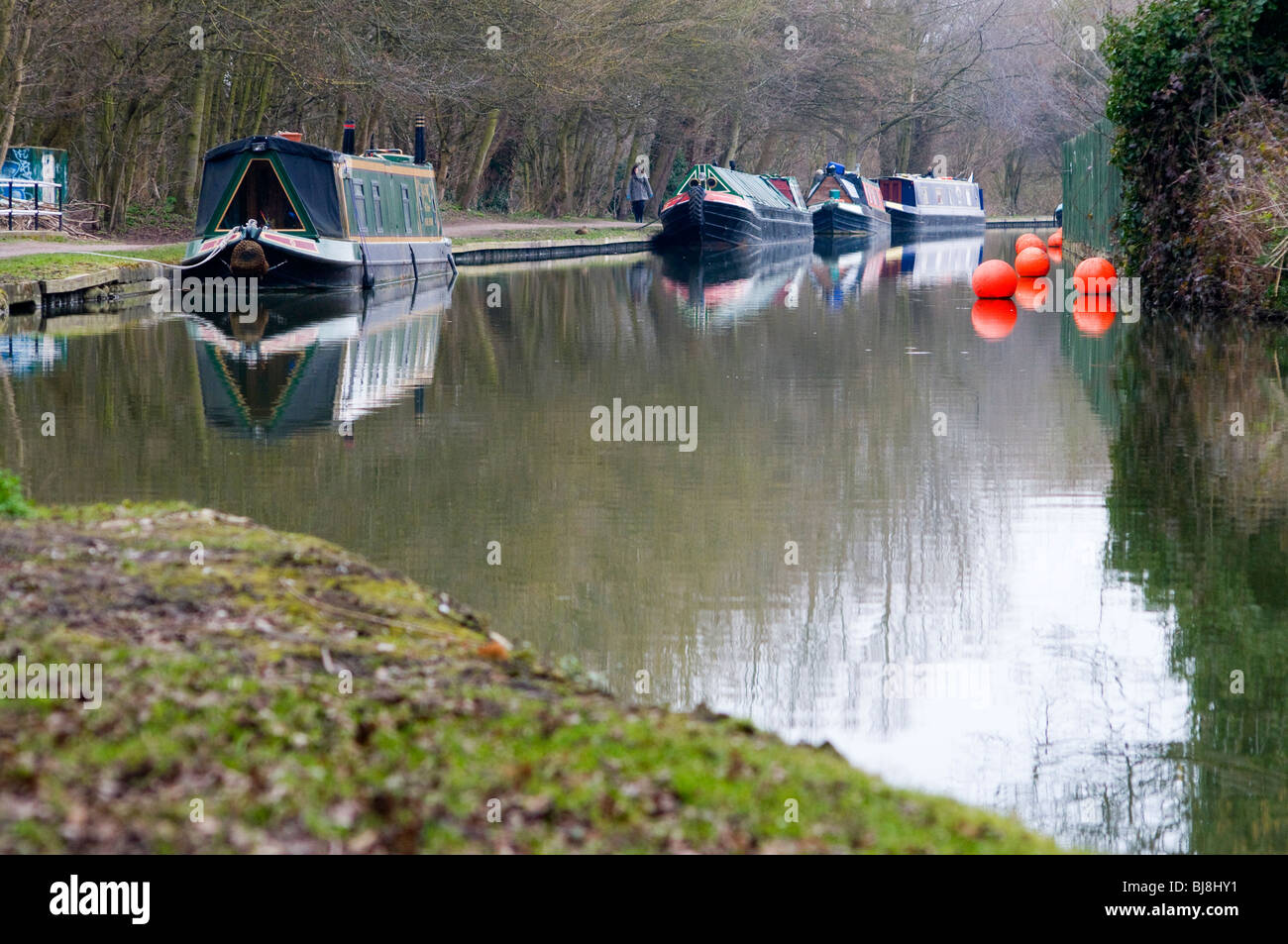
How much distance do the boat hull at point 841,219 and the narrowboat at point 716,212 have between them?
22.4 ft

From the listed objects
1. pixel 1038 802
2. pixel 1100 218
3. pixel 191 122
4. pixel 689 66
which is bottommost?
pixel 1038 802

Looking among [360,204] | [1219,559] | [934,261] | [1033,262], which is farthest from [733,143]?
[1219,559]

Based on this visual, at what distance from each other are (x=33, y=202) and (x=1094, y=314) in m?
17.5

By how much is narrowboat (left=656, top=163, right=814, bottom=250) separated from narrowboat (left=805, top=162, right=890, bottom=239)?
22.8 feet

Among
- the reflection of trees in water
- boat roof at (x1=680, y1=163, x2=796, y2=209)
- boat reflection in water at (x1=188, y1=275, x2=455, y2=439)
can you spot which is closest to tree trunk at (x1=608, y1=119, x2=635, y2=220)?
boat roof at (x1=680, y1=163, x2=796, y2=209)

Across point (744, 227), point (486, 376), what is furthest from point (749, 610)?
point (744, 227)

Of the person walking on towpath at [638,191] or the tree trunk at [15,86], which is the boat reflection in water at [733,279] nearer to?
the person walking on towpath at [638,191]

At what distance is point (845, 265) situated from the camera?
3628 centimetres

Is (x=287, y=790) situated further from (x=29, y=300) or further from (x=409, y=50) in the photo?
(x=409, y=50)

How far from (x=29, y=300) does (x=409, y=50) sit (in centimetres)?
1297

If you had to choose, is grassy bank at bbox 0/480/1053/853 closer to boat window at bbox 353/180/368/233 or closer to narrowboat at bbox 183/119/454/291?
narrowboat at bbox 183/119/454/291

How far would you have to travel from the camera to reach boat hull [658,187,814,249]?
41.0m

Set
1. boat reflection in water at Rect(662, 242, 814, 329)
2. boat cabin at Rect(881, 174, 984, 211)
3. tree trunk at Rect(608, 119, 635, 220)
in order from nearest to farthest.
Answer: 1. boat reflection in water at Rect(662, 242, 814, 329)
2. tree trunk at Rect(608, 119, 635, 220)
3. boat cabin at Rect(881, 174, 984, 211)

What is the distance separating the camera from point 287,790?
12.3 feet
